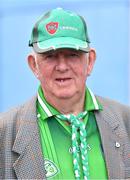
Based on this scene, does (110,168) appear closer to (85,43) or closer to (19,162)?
(19,162)

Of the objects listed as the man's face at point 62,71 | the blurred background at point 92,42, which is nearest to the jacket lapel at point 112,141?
the man's face at point 62,71

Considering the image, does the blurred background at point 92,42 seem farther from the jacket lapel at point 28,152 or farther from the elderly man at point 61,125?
the jacket lapel at point 28,152

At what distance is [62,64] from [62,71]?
0.12 feet

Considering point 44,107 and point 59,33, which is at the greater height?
point 59,33

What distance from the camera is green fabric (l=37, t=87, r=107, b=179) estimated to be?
9.86 ft

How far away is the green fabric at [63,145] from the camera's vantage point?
3004 mm

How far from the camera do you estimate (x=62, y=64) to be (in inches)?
117

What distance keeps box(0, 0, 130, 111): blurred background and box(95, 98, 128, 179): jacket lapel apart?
2.38m

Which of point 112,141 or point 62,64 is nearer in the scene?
point 62,64

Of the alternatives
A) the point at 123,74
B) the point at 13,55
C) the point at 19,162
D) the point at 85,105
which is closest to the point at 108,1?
the point at 123,74

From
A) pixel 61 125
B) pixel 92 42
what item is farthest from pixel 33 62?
pixel 92 42

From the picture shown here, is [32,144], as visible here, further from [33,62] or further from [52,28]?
[52,28]

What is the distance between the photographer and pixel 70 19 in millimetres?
3076

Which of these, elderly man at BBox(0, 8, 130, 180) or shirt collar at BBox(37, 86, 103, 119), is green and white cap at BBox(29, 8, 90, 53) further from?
shirt collar at BBox(37, 86, 103, 119)
